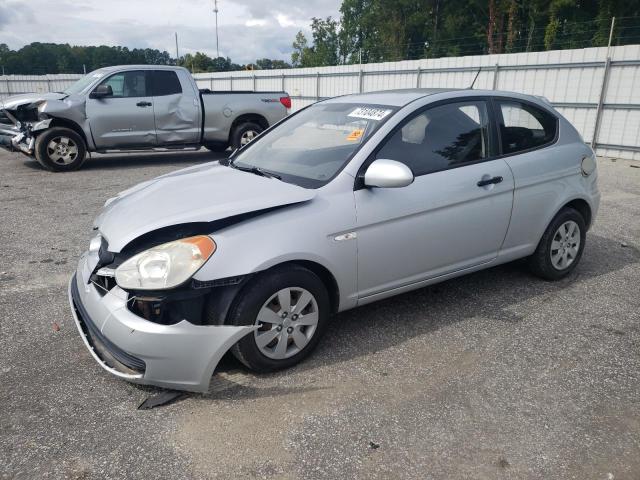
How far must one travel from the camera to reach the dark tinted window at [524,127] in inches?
161

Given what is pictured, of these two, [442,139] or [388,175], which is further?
[442,139]

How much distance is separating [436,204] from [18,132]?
9.33 meters

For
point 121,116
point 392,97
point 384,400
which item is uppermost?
point 392,97

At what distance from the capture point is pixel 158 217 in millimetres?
2963

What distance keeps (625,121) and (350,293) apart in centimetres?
1171

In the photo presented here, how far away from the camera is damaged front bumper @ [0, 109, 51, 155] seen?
9586 millimetres

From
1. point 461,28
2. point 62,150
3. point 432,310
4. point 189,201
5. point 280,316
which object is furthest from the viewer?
point 461,28

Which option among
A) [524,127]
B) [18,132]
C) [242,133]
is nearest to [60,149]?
[18,132]

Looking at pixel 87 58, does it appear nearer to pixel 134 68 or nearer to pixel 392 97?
pixel 134 68

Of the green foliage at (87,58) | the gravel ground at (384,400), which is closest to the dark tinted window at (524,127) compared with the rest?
the gravel ground at (384,400)

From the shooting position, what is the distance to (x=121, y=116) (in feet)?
32.9

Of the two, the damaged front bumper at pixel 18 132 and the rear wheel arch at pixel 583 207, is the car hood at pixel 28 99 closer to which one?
the damaged front bumper at pixel 18 132

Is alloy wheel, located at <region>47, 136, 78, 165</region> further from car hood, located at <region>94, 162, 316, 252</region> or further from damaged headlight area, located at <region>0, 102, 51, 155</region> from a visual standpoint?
car hood, located at <region>94, 162, 316, 252</region>

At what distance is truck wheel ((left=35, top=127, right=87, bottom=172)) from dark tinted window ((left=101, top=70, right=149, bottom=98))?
1.14 m
